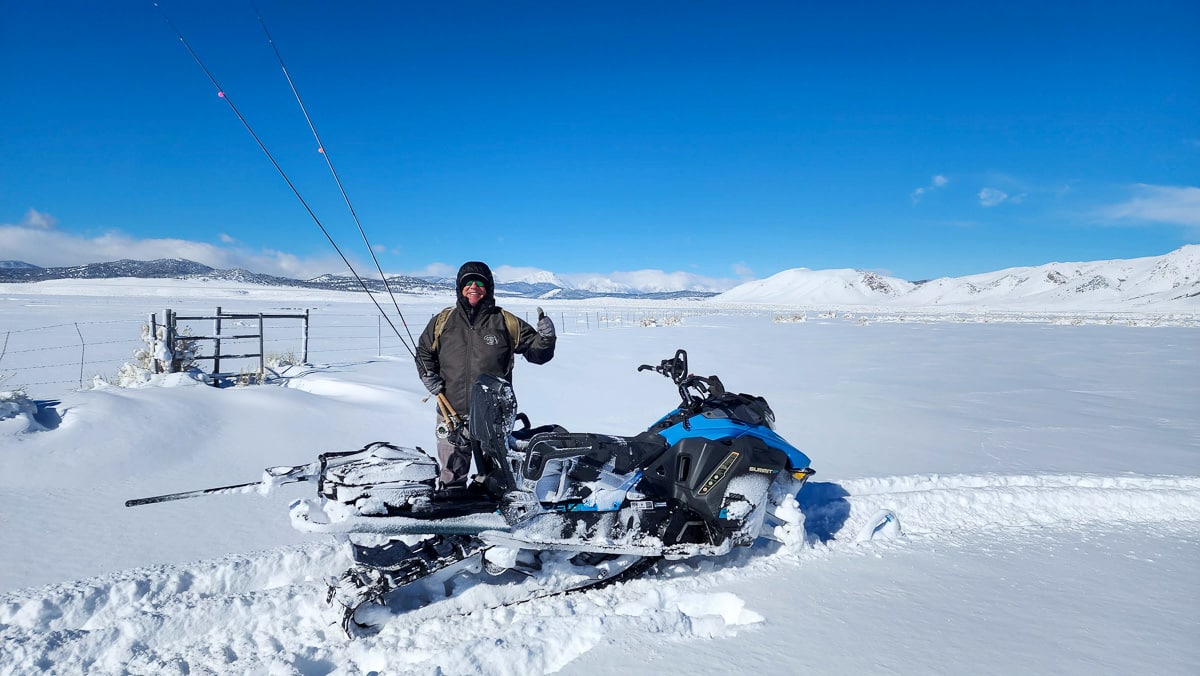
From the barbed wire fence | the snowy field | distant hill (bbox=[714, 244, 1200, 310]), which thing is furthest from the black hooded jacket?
distant hill (bbox=[714, 244, 1200, 310])

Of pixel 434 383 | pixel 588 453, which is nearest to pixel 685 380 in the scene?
pixel 588 453

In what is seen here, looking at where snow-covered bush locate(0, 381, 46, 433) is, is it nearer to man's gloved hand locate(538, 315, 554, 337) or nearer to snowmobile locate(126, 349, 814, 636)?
snowmobile locate(126, 349, 814, 636)

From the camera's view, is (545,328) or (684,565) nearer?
(684,565)

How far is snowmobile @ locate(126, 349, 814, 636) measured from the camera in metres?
2.81

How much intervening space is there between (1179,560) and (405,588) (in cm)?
450

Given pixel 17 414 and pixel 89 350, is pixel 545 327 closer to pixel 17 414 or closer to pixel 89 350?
pixel 17 414

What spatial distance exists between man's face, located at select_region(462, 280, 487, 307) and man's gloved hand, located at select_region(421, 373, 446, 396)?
0.55 meters

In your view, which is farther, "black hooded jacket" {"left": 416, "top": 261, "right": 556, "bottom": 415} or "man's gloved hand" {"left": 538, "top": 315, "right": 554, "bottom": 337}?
"man's gloved hand" {"left": 538, "top": 315, "right": 554, "bottom": 337}

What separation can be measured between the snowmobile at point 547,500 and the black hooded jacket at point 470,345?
554 millimetres

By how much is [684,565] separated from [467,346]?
1954 millimetres

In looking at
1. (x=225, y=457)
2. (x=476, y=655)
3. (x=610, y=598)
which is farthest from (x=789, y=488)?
(x=225, y=457)

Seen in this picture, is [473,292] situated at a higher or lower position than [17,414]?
higher

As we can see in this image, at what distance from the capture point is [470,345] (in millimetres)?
4020

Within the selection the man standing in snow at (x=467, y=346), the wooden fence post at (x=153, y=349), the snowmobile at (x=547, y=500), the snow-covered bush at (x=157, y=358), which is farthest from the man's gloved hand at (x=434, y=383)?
the wooden fence post at (x=153, y=349)
